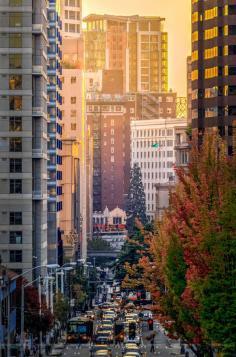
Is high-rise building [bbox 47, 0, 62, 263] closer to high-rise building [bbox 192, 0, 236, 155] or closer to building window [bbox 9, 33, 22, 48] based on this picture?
high-rise building [bbox 192, 0, 236, 155]

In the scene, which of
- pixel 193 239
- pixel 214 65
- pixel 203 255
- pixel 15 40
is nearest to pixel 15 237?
pixel 15 40

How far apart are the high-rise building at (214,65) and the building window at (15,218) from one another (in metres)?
43.1

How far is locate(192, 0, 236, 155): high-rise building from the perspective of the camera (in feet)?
559

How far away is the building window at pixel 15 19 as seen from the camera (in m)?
129

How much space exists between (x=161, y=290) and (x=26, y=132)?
42624 mm

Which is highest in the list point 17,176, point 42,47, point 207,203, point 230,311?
point 42,47

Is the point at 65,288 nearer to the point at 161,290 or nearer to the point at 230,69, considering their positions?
the point at 230,69

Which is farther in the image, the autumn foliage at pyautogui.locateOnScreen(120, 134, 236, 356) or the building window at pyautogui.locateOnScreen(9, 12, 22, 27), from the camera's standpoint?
the building window at pyautogui.locateOnScreen(9, 12, 22, 27)

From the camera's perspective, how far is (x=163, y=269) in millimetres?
82750

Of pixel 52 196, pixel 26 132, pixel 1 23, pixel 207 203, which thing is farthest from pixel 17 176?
pixel 207 203

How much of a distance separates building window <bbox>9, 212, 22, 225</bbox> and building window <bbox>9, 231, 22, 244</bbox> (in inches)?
32.5

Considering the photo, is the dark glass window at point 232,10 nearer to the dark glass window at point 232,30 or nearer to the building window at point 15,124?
the dark glass window at point 232,30

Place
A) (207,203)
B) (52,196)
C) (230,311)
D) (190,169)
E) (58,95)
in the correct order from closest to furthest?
1. (230,311)
2. (207,203)
3. (190,169)
4. (52,196)
5. (58,95)

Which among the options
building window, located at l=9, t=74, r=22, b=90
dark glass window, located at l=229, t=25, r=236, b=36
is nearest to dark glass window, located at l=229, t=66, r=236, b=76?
dark glass window, located at l=229, t=25, r=236, b=36
